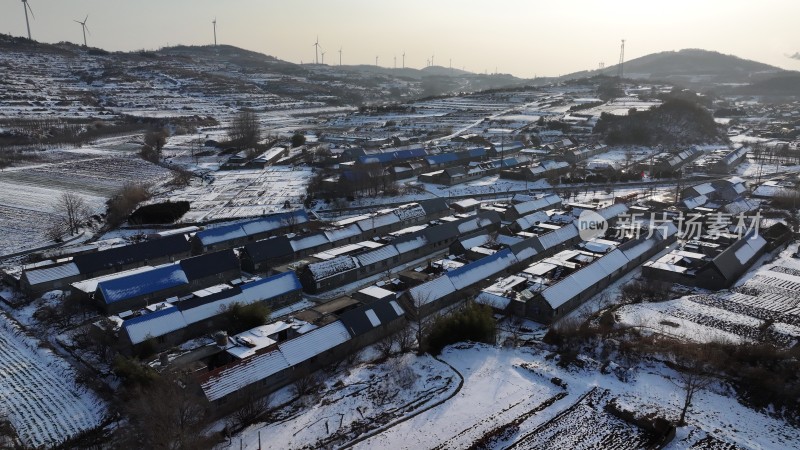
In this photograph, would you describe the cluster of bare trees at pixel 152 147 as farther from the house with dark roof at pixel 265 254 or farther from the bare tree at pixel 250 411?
the bare tree at pixel 250 411

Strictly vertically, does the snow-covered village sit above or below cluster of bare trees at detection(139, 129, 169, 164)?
below

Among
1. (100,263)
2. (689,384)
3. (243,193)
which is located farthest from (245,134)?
(689,384)

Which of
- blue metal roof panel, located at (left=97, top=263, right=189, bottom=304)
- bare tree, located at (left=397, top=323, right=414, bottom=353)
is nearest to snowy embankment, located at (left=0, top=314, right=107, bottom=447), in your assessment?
blue metal roof panel, located at (left=97, top=263, right=189, bottom=304)

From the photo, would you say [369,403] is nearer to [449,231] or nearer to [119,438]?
[119,438]

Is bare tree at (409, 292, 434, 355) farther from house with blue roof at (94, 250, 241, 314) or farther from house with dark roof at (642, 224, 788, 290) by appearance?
house with dark roof at (642, 224, 788, 290)

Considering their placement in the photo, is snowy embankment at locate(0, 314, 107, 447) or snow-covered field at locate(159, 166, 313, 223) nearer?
snowy embankment at locate(0, 314, 107, 447)

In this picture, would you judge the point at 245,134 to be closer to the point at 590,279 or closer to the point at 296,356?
the point at 590,279
